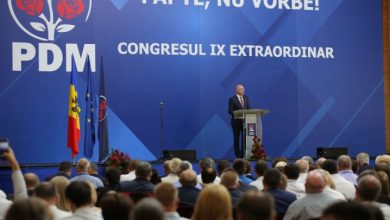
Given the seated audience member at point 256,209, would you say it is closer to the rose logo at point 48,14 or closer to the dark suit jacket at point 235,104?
the dark suit jacket at point 235,104

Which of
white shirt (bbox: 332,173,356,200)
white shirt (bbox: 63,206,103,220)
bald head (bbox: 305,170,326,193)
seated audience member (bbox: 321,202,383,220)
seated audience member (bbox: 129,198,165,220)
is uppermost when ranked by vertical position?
seated audience member (bbox: 129,198,165,220)

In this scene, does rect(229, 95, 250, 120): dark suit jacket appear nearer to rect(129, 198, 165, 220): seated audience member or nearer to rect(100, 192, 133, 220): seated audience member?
rect(100, 192, 133, 220): seated audience member

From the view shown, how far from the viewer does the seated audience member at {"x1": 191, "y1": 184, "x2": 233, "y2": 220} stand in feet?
12.2

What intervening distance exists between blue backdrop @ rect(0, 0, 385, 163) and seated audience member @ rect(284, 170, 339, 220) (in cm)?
809

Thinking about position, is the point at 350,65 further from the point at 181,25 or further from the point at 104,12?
the point at 104,12

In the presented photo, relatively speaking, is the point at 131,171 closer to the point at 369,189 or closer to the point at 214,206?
the point at 369,189

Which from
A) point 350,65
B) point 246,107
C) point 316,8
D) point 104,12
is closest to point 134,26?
point 104,12

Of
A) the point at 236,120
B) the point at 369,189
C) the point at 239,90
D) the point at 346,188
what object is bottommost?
the point at 346,188

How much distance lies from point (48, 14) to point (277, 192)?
8293mm

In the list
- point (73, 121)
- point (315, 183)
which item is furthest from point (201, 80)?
point (315, 183)

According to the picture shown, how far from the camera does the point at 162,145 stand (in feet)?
42.8

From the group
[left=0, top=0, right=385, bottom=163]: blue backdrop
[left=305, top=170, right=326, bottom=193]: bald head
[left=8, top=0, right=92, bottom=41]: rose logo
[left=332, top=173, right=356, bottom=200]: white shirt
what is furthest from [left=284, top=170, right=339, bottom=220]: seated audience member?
[left=8, top=0, right=92, bottom=41]: rose logo

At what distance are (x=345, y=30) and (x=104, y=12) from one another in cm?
542

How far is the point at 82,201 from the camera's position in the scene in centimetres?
406
